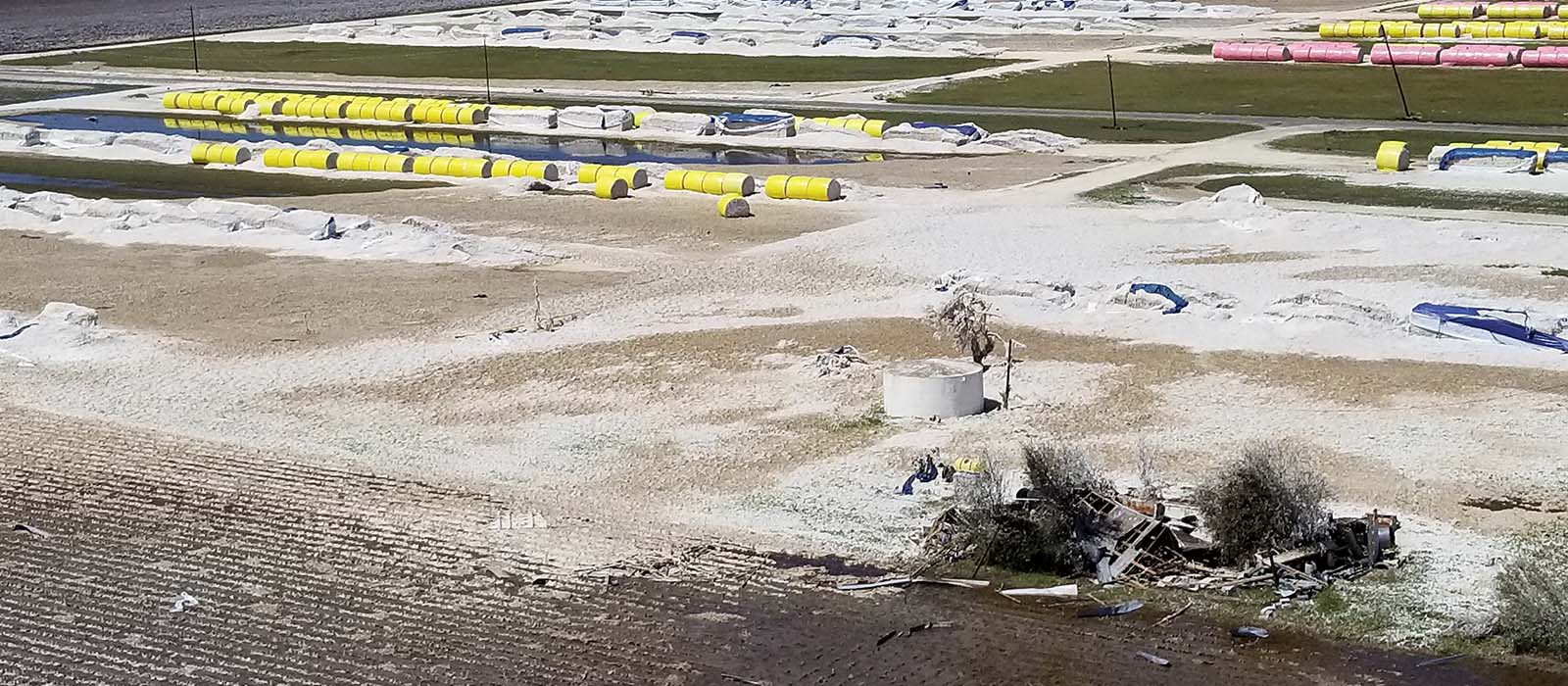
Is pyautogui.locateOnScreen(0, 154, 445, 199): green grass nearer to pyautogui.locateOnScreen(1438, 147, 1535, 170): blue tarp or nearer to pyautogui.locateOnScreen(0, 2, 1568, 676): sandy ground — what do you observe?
pyautogui.locateOnScreen(0, 2, 1568, 676): sandy ground

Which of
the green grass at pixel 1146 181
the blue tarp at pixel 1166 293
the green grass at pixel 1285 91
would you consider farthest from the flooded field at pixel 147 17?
the blue tarp at pixel 1166 293

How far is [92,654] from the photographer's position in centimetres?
1986

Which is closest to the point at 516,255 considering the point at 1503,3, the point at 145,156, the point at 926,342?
the point at 926,342

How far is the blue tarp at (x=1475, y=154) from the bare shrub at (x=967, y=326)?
20158mm

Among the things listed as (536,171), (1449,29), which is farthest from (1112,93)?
(1449,29)

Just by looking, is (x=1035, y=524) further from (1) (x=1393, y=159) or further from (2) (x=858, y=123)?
(2) (x=858, y=123)

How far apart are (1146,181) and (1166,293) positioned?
1464 centimetres

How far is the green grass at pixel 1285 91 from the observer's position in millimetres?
59281

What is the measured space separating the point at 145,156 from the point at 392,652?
41832mm

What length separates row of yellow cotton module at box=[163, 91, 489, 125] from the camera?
6384 centimetres

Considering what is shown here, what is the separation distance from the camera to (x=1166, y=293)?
32.2m

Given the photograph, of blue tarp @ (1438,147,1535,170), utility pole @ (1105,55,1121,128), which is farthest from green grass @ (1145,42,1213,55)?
blue tarp @ (1438,147,1535,170)

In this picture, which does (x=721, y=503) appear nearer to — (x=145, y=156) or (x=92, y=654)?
(x=92, y=654)

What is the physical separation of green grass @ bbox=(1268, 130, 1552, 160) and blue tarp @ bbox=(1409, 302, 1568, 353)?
20023mm
